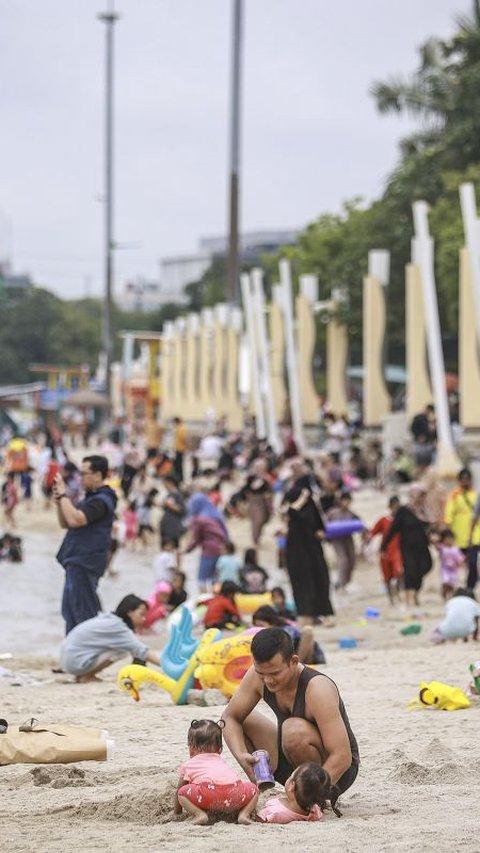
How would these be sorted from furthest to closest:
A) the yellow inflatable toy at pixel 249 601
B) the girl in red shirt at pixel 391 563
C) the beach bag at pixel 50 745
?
the girl in red shirt at pixel 391 563, the yellow inflatable toy at pixel 249 601, the beach bag at pixel 50 745

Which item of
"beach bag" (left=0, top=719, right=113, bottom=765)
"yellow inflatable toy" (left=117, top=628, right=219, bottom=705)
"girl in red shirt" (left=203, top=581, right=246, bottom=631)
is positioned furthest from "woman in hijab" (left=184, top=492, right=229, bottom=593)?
"beach bag" (left=0, top=719, right=113, bottom=765)

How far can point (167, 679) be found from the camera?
11.3 meters

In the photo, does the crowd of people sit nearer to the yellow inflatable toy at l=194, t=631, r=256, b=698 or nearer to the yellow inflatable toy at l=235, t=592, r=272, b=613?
the yellow inflatable toy at l=235, t=592, r=272, b=613

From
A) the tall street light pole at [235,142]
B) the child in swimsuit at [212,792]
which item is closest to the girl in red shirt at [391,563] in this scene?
the child in swimsuit at [212,792]

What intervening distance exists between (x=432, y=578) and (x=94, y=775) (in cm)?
1426

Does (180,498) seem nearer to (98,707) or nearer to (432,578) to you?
(432,578)

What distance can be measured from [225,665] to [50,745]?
2.31 metres

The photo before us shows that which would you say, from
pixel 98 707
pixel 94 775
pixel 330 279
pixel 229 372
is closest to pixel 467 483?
pixel 98 707

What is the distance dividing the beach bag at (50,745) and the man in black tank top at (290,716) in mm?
1389

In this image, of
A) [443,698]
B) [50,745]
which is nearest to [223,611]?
[443,698]

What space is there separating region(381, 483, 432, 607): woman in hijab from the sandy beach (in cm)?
266

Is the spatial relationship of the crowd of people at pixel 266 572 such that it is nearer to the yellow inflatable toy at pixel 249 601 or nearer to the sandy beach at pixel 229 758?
the yellow inflatable toy at pixel 249 601

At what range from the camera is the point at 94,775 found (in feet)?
28.0

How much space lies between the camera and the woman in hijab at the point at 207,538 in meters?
20.5
